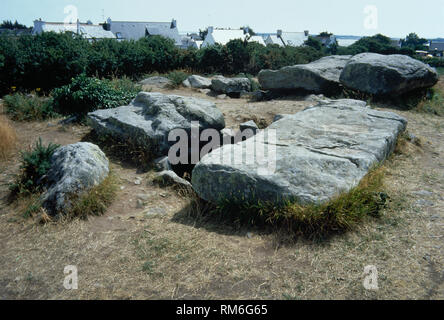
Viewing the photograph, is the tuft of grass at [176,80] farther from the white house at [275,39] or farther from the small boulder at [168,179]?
the white house at [275,39]

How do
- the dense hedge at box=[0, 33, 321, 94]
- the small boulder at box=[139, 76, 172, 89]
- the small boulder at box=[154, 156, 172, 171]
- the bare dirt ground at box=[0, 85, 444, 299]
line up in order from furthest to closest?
the small boulder at box=[139, 76, 172, 89]
the dense hedge at box=[0, 33, 321, 94]
the small boulder at box=[154, 156, 172, 171]
the bare dirt ground at box=[0, 85, 444, 299]

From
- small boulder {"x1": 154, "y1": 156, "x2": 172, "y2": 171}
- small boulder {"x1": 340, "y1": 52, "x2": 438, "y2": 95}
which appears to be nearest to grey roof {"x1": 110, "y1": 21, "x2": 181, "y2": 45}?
small boulder {"x1": 340, "y1": 52, "x2": 438, "y2": 95}

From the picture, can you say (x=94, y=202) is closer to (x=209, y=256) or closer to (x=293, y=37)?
(x=209, y=256)

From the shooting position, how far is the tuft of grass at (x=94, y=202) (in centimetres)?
457

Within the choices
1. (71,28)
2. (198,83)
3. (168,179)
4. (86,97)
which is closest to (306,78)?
(198,83)

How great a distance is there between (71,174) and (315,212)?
331 centimetres

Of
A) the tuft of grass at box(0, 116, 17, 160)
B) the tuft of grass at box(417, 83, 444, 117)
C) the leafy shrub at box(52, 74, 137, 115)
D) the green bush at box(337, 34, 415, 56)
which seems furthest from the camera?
the green bush at box(337, 34, 415, 56)

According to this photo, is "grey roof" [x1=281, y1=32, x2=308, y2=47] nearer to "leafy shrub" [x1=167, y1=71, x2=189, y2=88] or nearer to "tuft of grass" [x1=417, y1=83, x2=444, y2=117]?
"leafy shrub" [x1=167, y1=71, x2=189, y2=88]

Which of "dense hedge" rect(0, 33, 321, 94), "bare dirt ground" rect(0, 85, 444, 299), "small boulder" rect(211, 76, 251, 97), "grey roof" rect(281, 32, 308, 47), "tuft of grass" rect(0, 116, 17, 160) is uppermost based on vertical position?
"grey roof" rect(281, 32, 308, 47)

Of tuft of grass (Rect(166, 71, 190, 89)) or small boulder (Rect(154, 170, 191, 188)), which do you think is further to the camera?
tuft of grass (Rect(166, 71, 190, 89))

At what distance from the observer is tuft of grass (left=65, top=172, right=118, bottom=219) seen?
15.0ft

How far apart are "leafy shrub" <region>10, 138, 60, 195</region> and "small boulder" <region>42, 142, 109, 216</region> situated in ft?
0.42

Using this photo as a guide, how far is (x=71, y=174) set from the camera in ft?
15.7
